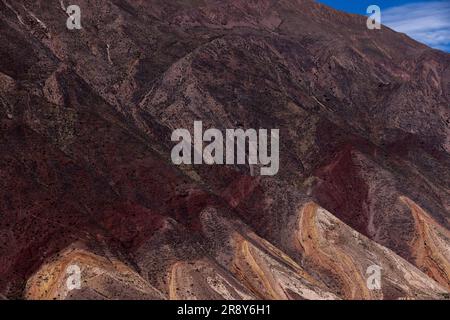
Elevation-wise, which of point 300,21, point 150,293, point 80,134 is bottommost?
point 150,293

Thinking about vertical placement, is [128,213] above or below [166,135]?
below

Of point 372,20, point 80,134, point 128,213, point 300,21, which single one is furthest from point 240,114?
point 372,20

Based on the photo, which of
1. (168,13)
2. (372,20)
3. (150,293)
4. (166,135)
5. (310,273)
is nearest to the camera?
(150,293)

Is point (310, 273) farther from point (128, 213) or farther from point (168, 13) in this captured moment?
point (168, 13)

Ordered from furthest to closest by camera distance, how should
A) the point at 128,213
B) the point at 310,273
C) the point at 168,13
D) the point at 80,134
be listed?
1. the point at 168,13
2. the point at 80,134
3. the point at 310,273
4. the point at 128,213

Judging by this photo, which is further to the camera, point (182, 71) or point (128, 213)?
point (182, 71)

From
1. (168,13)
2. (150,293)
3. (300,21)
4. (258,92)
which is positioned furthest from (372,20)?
(150,293)
